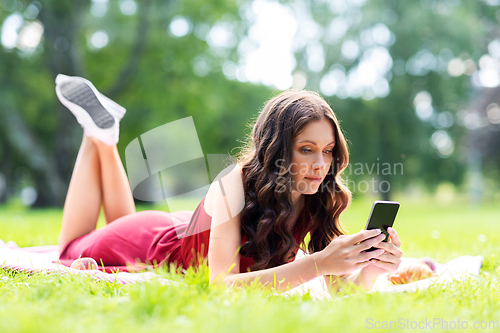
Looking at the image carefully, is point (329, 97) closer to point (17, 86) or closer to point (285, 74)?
point (285, 74)

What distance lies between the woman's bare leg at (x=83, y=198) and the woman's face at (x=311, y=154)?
1.92m

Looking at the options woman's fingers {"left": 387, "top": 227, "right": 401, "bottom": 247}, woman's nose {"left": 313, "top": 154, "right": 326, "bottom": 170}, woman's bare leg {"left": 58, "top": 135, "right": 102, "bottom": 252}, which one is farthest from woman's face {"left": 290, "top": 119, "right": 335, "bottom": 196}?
woman's bare leg {"left": 58, "top": 135, "right": 102, "bottom": 252}

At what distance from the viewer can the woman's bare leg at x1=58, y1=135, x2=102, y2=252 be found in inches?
133

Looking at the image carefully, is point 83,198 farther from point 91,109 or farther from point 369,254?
point 369,254

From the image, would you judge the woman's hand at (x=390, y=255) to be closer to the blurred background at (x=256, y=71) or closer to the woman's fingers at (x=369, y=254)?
the woman's fingers at (x=369, y=254)

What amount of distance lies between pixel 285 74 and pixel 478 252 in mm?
14287

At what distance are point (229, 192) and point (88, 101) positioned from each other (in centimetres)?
202

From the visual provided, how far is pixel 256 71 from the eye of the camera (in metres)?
17.9

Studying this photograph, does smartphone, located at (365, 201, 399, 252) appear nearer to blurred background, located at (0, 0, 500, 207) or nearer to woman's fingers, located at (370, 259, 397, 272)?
woman's fingers, located at (370, 259, 397, 272)

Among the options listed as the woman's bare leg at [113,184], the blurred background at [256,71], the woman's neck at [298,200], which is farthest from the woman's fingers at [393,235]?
the blurred background at [256,71]

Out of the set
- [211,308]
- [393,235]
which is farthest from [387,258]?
[211,308]

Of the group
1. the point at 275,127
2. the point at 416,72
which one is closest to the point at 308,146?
the point at 275,127

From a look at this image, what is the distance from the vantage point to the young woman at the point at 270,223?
2197 mm

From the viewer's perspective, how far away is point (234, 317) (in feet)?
5.12
